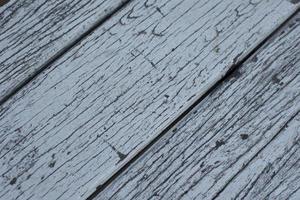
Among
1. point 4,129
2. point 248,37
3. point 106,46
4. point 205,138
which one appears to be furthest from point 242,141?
point 4,129

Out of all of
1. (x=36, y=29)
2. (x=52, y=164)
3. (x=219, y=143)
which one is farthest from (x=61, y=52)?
(x=219, y=143)

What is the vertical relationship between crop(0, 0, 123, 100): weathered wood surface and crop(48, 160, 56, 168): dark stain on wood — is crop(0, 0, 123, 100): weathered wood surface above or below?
above

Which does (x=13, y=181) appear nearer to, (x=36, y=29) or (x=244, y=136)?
(x=36, y=29)

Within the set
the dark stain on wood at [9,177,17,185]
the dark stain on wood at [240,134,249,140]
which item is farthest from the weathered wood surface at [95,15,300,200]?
the dark stain on wood at [9,177,17,185]

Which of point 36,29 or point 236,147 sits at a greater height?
point 36,29

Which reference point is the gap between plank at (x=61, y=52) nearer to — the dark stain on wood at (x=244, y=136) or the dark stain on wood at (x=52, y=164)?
the dark stain on wood at (x=52, y=164)

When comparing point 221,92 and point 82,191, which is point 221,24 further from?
point 82,191

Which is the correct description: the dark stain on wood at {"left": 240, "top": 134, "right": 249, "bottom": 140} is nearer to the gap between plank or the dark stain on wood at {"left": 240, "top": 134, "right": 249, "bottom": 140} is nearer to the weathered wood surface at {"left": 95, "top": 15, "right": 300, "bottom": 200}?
the weathered wood surface at {"left": 95, "top": 15, "right": 300, "bottom": 200}
